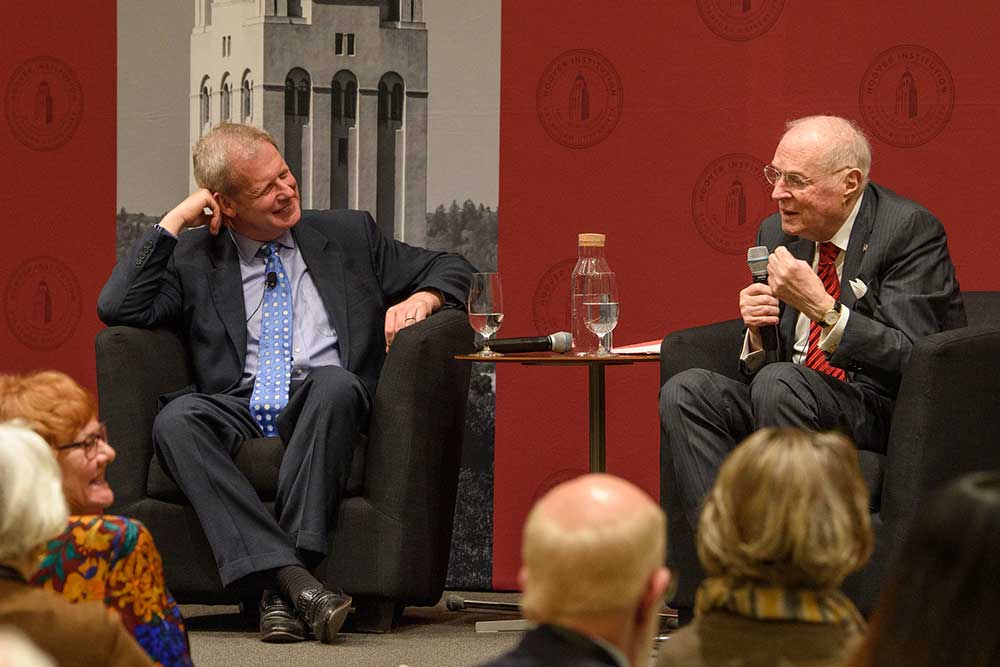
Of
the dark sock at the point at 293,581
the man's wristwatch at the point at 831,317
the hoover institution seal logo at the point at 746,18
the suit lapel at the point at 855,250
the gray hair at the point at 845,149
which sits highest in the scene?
the hoover institution seal logo at the point at 746,18

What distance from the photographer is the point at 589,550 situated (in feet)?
3.87

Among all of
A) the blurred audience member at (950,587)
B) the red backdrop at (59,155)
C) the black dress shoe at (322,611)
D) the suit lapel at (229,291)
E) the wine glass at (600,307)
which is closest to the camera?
the blurred audience member at (950,587)

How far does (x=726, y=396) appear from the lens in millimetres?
3207

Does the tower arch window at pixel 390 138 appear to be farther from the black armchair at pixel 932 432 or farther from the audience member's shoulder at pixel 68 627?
the audience member's shoulder at pixel 68 627

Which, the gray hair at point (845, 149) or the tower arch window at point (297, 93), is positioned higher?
the tower arch window at point (297, 93)

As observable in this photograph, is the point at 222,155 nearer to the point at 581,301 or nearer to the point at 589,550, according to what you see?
the point at 581,301

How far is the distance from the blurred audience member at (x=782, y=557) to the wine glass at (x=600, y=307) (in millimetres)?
1947

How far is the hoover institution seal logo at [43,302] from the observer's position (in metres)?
4.65

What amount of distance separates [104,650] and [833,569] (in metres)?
0.76

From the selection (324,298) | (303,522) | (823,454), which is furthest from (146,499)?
(823,454)

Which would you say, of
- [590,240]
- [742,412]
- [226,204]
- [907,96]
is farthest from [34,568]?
[907,96]

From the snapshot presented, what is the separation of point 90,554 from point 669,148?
288 cm

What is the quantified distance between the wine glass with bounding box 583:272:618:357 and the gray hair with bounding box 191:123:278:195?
3.19 feet

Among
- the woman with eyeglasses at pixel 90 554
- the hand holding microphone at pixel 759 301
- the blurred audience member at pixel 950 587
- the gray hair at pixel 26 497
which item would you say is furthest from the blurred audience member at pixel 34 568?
the hand holding microphone at pixel 759 301
